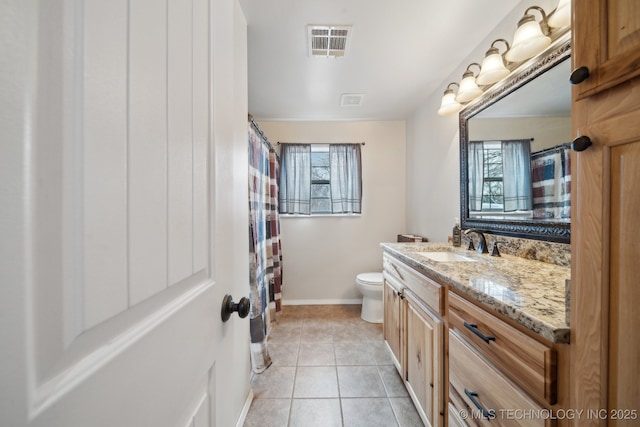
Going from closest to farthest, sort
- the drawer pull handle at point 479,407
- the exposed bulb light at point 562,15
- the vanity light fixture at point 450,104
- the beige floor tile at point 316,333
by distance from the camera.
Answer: the drawer pull handle at point 479,407 < the exposed bulb light at point 562,15 < the vanity light fixture at point 450,104 < the beige floor tile at point 316,333

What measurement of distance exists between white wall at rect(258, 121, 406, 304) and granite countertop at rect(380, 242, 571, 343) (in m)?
1.59

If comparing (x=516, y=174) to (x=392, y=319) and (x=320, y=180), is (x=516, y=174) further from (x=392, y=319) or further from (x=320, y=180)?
(x=320, y=180)

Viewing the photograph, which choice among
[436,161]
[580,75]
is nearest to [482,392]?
[580,75]

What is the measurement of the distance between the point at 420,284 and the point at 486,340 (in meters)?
0.49

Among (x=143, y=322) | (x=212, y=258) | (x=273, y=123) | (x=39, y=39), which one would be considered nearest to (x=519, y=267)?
(x=212, y=258)

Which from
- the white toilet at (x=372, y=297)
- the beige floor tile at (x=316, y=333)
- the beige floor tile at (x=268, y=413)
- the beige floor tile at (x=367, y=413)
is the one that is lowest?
the beige floor tile at (x=268, y=413)

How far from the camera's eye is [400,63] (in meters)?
1.91

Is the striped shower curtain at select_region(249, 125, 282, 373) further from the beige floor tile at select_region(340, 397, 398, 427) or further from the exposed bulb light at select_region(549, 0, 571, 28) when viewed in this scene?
the exposed bulb light at select_region(549, 0, 571, 28)

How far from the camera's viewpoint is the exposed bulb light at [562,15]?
103 centimetres

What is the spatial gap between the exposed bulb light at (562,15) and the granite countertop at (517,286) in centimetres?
107

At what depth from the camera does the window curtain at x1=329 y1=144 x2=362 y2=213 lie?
116 inches

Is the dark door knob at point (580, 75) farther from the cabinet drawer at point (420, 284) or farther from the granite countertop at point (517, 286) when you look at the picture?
the cabinet drawer at point (420, 284)

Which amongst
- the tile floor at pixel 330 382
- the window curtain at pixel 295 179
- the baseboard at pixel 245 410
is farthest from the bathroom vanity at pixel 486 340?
the window curtain at pixel 295 179

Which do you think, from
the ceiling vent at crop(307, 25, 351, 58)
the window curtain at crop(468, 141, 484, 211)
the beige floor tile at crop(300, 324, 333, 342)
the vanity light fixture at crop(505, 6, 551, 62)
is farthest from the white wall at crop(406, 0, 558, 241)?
the beige floor tile at crop(300, 324, 333, 342)
